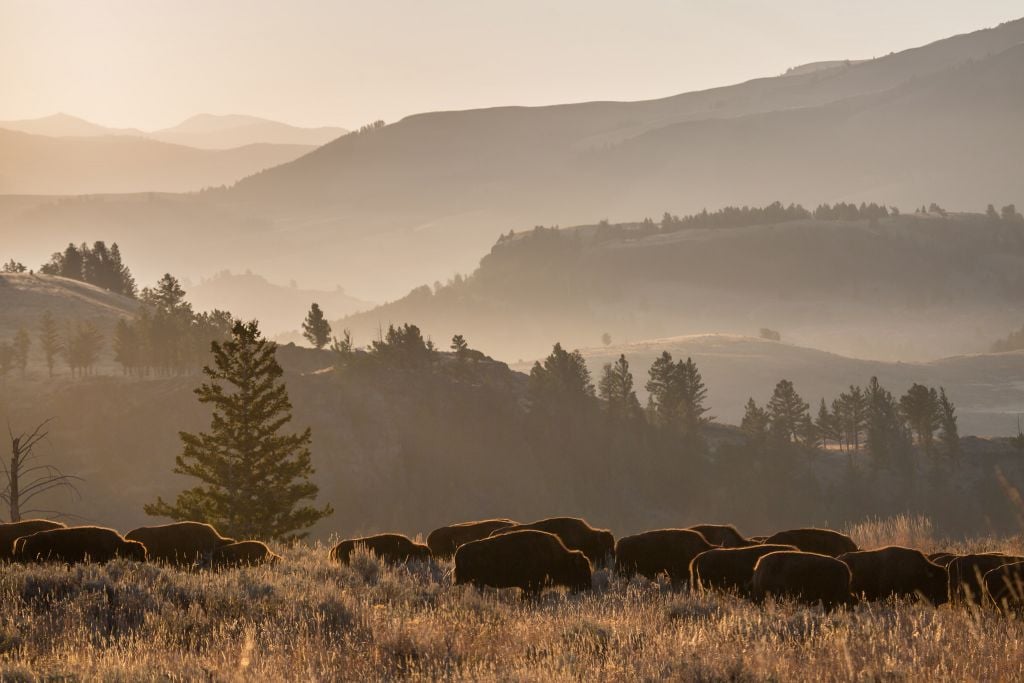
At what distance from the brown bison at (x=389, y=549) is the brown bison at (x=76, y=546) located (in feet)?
13.7

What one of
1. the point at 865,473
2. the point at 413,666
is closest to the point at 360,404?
the point at 865,473

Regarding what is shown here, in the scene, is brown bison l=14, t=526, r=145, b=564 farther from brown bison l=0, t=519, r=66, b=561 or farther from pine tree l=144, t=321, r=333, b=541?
pine tree l=144, t=321, r=333, b=541

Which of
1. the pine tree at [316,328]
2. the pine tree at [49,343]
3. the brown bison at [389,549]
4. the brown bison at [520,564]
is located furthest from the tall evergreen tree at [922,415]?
the brown bison at [520,564]

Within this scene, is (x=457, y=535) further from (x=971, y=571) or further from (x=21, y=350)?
(x=21, y=350)

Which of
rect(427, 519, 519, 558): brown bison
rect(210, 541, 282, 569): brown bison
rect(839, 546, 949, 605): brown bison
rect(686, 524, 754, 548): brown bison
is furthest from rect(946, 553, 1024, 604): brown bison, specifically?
rect(210, 541, 282, 569): brown bison

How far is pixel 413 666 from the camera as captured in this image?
11.6 m

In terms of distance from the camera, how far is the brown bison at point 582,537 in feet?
66.6

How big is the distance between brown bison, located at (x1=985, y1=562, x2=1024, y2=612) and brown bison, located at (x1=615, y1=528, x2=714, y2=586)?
4791 millimetres

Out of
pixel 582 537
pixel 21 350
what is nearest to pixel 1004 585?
pixel 582 537

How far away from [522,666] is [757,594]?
632cm

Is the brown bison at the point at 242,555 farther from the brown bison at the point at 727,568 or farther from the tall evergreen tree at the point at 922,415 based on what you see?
the tall evergreen tree at the point at 922,415

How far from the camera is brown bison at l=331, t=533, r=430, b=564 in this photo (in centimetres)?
2097

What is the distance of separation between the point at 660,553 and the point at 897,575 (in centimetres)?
419

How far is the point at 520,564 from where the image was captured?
17328 millimetres
